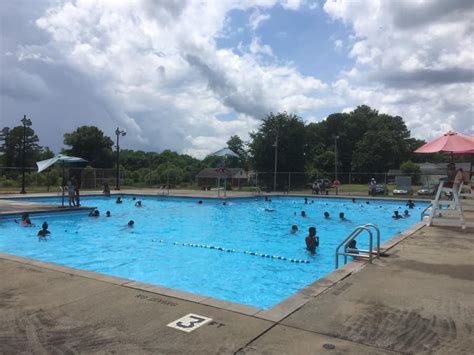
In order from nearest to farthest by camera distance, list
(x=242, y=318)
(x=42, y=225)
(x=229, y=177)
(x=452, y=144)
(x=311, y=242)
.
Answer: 1. (x=242, y=318)
2. (x=452, y=144)
3. (x=311, y=242)
4. (x=42, y=225)
5. (x=229, y=177)

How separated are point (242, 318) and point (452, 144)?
933 cm

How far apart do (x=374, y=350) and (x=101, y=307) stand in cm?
300

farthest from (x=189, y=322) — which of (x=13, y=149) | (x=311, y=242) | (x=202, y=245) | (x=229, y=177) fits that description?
(x=13, y=149)

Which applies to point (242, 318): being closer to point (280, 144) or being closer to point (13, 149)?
point (280, 144)

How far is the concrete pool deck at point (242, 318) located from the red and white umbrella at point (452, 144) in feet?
18.3

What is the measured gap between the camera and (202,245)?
45.1ft

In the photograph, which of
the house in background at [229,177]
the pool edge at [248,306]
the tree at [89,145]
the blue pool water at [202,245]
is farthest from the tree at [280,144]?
the pool edge at [248,306]

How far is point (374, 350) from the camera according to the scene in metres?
3.42

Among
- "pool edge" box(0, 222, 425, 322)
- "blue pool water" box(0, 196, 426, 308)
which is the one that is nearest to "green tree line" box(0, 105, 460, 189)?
"blue pool water" box(0, 196, 426, 308)

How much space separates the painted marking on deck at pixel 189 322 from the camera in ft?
12.9

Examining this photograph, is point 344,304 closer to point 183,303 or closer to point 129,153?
point 183,303

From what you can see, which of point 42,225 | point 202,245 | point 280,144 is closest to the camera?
point 202,245

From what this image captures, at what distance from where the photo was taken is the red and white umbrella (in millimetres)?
10727

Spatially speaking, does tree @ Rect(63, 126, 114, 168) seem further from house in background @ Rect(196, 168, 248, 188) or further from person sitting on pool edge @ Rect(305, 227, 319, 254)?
person sitting on pool edge @ Rect(305, 227, 319, 254)
